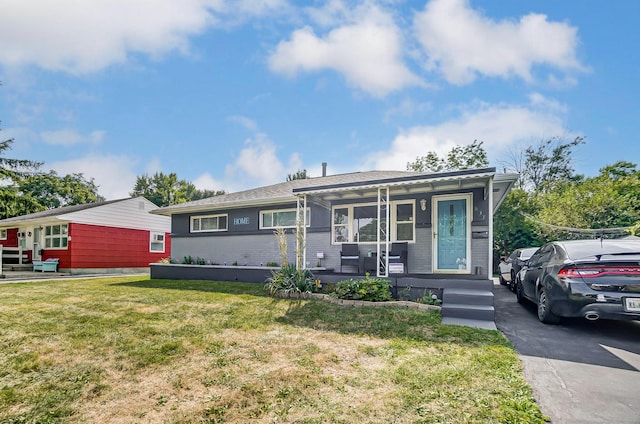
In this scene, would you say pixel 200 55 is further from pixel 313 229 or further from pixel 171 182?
pixel 171 182

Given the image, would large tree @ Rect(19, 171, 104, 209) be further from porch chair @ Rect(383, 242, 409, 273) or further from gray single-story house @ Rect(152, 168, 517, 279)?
porch chair @ Rect(383, 242, 409, 273)

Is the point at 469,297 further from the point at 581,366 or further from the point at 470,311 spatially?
the point at 581,366

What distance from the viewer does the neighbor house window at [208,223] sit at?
40.2 feet

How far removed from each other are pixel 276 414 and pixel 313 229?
7.54 meters

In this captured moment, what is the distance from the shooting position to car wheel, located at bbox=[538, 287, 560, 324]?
518 centimetres

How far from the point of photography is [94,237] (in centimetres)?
1712

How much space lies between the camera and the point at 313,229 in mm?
10086

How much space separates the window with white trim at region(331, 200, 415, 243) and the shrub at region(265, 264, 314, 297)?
223 cm

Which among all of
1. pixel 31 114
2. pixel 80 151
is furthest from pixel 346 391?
pixel 80 151

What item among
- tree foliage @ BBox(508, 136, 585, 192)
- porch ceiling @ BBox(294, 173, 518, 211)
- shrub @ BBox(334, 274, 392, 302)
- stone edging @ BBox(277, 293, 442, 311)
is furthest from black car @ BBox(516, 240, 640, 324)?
tree foliage @ BBox(508, 136, 585, 192)

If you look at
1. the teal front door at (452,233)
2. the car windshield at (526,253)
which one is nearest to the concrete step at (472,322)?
the teal front door at (452,233)

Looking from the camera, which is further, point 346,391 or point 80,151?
point 80,151

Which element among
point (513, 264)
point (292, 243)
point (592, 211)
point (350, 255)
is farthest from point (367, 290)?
point (592, 211)

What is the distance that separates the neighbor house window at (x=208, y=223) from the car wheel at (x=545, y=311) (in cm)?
985
